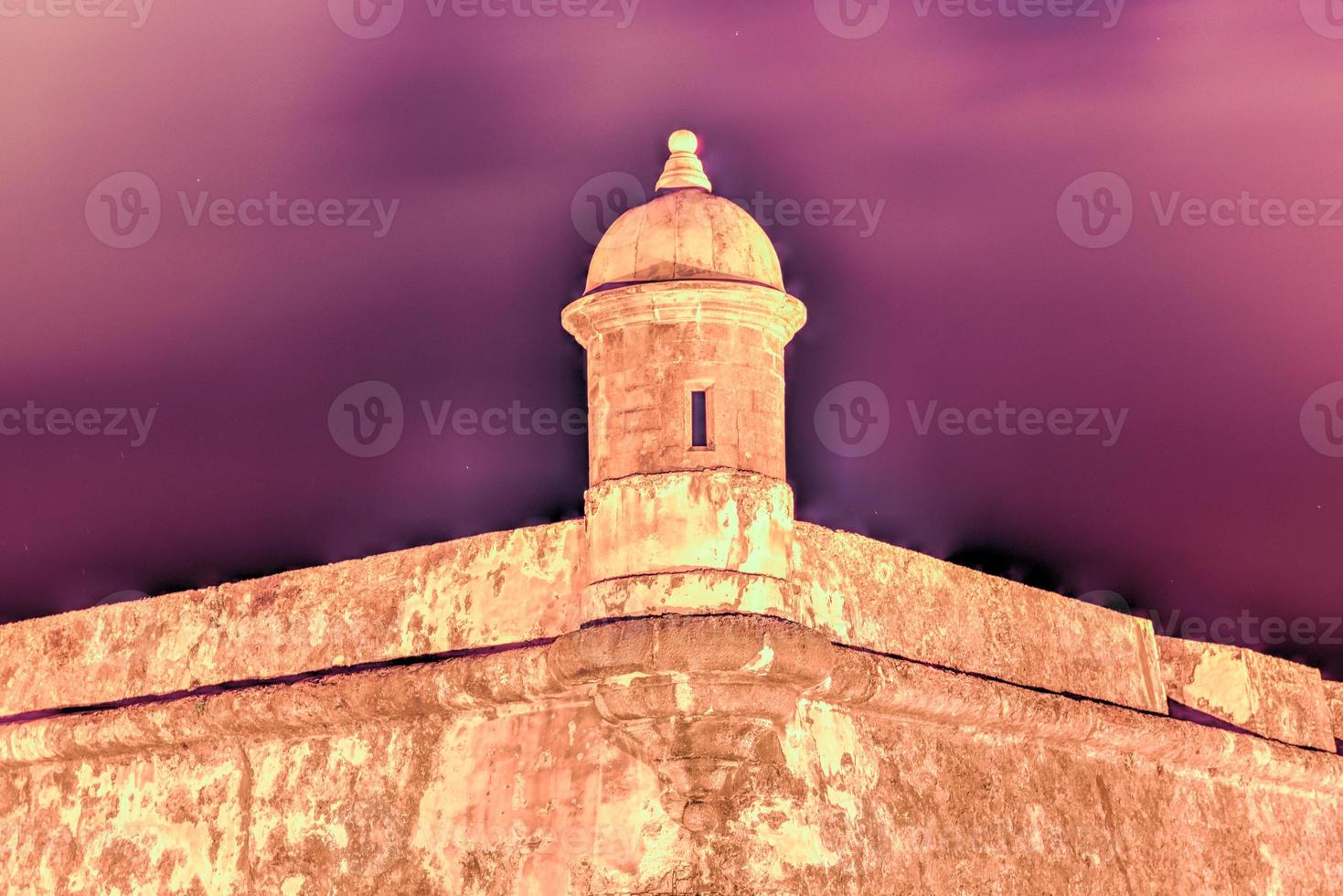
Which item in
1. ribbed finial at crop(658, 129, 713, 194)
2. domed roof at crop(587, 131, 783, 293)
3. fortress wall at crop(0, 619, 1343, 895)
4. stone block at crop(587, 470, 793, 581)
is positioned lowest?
fortress wall at crop(0, 619, 1343, 895)

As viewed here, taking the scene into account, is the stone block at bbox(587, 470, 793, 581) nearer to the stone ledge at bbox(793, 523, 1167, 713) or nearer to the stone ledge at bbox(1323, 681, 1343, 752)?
the stone ledge at bbox(793, 523, 1167, 713)

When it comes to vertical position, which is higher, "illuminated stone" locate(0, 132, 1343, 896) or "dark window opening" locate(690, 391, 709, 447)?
"dark window opening" locate(690, 391, 709, 447)

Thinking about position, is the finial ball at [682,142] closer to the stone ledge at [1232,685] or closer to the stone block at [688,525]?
the stone block at [688,525]

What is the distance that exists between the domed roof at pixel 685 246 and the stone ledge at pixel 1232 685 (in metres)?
4.29

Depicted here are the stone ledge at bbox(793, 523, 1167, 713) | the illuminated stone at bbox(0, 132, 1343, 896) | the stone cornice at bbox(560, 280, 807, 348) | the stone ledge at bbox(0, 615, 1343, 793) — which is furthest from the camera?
the stone ledge at bbox(793, 523, 1167, 713)

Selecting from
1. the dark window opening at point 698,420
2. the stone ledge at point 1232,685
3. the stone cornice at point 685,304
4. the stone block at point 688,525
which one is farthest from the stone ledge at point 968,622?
the stone cornice at point 685,304

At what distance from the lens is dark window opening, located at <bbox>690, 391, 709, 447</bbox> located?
295 inches

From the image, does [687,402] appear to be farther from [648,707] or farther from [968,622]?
[968,622]

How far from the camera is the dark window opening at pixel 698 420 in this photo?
295 inches

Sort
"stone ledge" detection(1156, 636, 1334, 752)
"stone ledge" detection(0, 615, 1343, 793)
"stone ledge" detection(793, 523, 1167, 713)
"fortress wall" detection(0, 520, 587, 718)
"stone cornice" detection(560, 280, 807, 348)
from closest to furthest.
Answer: "stone ledge" detection(0, 615, 1343, 793), "stone cornice" detection(560, 280, 807, 348), "fortress wall" detection(0, 520, 587, 718), "stone ledge" detection(793, 523, 1167, 713), "stone ledge" detection(1156, 636, 1334, 752)

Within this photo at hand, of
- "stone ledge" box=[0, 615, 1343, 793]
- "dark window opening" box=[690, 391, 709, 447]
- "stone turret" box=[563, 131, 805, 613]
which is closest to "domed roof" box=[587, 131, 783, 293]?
"stone turret" box=[563, 131, 805, 613]

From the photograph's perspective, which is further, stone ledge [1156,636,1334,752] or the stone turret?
stone ledge [1156,636,1334,752]

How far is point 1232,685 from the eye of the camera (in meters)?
10.9

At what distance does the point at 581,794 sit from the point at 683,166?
268cm
